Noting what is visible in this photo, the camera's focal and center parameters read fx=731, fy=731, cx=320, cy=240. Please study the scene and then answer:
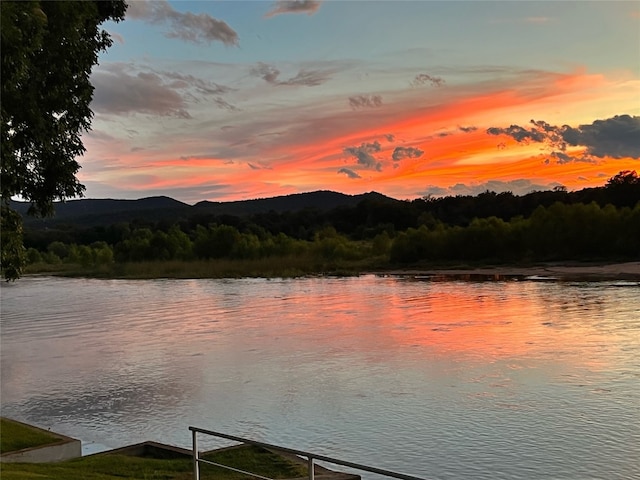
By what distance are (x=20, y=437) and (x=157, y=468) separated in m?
2.67

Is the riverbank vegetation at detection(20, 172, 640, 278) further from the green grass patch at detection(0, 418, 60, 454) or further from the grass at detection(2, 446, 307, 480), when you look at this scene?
the grass at detection(2, 446, 307, 480)

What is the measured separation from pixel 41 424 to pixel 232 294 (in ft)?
120

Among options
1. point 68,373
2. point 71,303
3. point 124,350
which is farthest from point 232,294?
point 68,373

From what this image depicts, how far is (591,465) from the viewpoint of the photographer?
10.3 m

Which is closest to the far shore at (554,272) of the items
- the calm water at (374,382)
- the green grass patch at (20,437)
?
the calm water at (374,382)

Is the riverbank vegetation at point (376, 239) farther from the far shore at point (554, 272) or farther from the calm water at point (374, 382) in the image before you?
the calm water at point (374, 382)

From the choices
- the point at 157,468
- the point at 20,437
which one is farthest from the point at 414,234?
the point at 157,468

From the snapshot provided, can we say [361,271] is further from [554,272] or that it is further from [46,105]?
[46,105]

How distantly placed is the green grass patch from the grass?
3.00 feet

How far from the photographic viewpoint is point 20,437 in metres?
10.8

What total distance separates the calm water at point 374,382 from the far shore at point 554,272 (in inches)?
723

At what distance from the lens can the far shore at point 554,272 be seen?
5281cm

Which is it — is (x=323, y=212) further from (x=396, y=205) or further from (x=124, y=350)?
(x=124, y=350)

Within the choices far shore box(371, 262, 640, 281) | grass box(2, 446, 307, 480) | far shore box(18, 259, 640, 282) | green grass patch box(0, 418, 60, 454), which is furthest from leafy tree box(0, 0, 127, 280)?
far shore box(371, 262, 640, 281)
